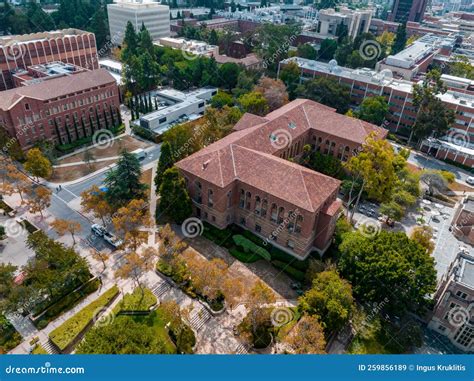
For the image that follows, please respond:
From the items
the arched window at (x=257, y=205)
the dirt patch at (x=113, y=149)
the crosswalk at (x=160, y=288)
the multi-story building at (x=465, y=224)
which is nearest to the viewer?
the crosswalk at (x=160, y=288)

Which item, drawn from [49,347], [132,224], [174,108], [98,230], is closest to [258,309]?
[132,224]

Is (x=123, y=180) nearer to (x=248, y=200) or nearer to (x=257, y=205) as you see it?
(x=248, y=200)

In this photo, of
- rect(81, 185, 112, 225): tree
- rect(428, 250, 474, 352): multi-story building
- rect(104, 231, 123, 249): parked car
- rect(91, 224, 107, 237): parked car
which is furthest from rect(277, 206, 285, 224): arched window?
rect(91, 224, 107, 237): parked car

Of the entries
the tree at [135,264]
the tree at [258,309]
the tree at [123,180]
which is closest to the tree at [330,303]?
the tree at [258,309]

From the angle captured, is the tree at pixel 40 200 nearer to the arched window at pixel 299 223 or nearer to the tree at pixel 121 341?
the tree at pixel 121 341

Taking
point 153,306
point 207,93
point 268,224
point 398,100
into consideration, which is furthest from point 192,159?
point 398,100

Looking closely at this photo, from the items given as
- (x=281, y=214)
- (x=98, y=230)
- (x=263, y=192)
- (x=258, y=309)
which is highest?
(x=263, y=192)
